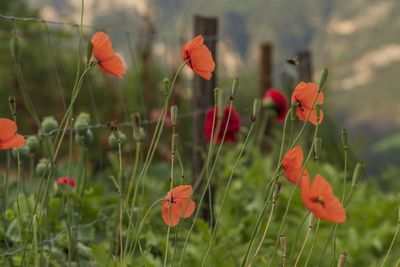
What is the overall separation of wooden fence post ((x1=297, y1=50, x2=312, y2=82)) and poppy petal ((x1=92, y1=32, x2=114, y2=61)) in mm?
2575

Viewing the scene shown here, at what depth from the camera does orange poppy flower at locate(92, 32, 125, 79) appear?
2.19 feet

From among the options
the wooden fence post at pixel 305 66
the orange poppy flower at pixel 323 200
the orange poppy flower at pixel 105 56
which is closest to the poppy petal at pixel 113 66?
the orange poppy flower at pixel 105 56

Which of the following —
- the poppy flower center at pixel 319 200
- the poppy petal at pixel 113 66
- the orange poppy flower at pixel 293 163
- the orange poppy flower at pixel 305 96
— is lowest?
the poppy flower center at pixel 319 200

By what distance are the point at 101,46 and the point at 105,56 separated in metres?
0.02

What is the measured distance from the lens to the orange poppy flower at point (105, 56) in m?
0.67

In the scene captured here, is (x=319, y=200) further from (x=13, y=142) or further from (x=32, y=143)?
(x=32, y=143)

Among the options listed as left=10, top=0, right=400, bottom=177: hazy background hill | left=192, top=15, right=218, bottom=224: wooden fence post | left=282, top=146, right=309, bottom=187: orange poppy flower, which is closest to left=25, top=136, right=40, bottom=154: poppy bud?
left=282, top=146, right=309, bottom=187: orange poppy flower

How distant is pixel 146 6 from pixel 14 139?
4696 millimetres

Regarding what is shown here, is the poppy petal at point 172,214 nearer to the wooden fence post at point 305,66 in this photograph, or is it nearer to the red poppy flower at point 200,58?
the red poppy flower at point 200,58

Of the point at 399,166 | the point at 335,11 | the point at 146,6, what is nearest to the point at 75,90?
the point at 399,166

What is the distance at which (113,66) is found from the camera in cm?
69

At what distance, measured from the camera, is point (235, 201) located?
1923mm

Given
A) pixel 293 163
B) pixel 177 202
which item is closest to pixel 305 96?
pixel 293 163

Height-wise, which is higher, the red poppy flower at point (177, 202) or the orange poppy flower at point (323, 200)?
the orange poppy flower at point (323, 200)
